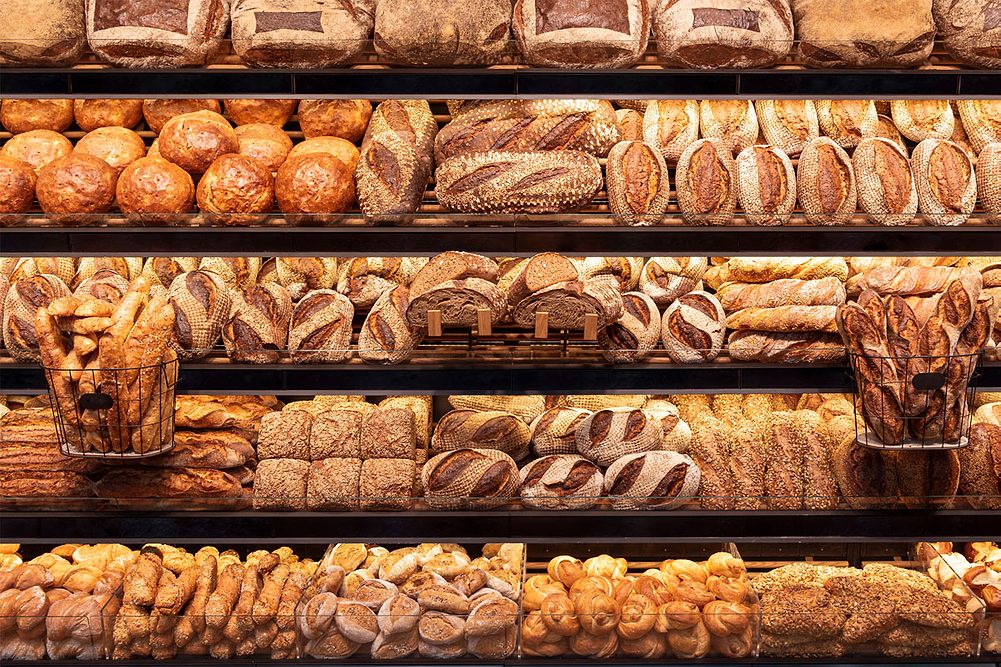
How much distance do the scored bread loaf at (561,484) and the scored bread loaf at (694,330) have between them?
465 millimetres

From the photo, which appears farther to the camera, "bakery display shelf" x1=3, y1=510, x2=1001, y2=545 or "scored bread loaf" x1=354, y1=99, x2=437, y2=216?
"scored bread loaf" x1=354, y1=99, x2=437, y2=216

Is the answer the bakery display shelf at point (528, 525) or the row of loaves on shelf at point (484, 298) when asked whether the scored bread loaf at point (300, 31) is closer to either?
the row of loaves on shelf at point (484, 298)

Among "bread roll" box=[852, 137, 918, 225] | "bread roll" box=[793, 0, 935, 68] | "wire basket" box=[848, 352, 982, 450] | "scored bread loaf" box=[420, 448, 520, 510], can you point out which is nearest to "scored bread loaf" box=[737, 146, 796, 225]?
"bread roll" box=[852, 137, 918, 225]

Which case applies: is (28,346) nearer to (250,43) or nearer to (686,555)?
(250,43)

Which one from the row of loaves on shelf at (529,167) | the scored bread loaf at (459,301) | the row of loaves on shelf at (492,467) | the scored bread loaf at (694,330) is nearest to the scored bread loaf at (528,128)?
the row of loaves on shelf at (529,167)

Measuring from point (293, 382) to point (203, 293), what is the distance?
433 millimetres

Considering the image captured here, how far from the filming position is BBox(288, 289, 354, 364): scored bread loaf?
9.31 feet

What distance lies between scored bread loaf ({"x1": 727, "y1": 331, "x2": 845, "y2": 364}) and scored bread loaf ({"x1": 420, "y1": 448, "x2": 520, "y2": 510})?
0.82 metres

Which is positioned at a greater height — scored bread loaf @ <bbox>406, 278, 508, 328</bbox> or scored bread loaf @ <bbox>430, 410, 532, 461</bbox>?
scored bread loaf @ <bbox>406, 278, 508, 328</bbox>

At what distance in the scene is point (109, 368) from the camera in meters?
2.51

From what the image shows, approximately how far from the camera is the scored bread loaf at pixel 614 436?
281cm

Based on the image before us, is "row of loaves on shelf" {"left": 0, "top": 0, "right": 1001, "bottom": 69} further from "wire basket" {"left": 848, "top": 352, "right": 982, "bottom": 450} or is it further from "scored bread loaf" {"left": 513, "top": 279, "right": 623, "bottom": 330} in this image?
"wire basket" {"left": 848, "top": 352, "right": 982, "bottom": 450}

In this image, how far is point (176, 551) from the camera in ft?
9.26

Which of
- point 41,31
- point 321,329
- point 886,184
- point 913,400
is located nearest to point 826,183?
point 886,184
